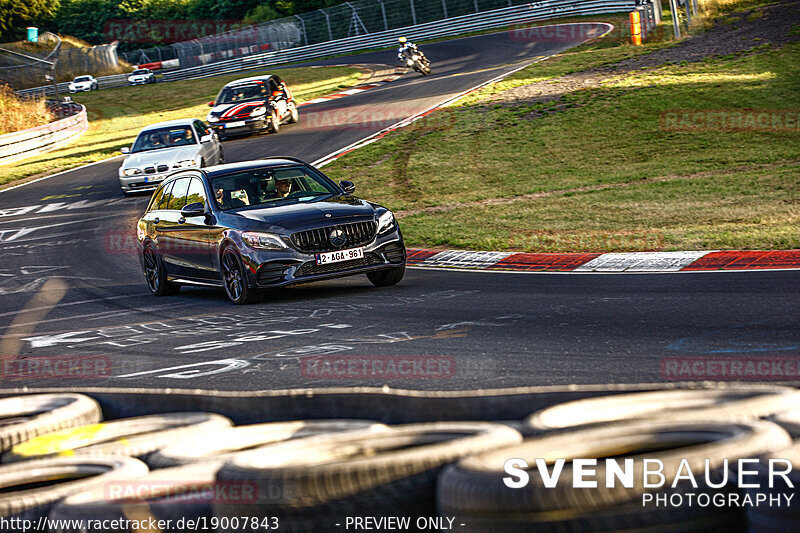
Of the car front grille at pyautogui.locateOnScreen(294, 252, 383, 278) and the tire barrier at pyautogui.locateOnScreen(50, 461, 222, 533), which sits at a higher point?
the tire barrier at pyautogui.locateOnScreen(50, 461, 222, 533)

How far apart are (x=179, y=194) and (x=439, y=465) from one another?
9.84 m

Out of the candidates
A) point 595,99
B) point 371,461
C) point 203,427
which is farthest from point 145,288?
point 595,99

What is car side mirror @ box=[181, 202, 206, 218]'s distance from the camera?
11953mm

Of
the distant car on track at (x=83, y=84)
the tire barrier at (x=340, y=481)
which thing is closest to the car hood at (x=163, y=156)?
the tire barrier at (x=340, y=481)

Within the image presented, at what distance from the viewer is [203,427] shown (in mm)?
5074

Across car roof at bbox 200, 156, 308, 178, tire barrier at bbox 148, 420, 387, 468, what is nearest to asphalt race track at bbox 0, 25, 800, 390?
car roof at bbox 200, 156, 308, 178

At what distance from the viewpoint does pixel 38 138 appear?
36656 mm

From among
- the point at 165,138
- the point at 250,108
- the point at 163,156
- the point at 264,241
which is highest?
the point at 250,108

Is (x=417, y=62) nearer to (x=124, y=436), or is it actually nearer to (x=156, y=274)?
(x=156, y=274)

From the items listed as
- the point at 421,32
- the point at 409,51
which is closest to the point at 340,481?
the point at 409,51

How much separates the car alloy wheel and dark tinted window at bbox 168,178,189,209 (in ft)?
5.22

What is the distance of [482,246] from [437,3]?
49.2 metres

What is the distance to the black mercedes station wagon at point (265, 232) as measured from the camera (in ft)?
35.5

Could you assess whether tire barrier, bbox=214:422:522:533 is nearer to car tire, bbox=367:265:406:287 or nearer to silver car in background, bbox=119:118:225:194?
car tire, bbox=367:265:406:287
